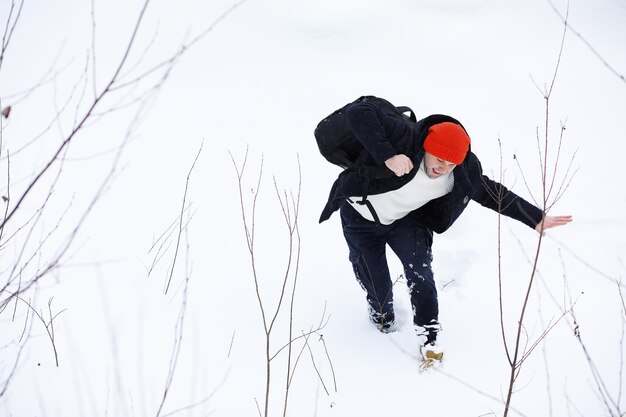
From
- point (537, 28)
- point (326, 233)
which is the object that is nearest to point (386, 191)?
point (326, 233)

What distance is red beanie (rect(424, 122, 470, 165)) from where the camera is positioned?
193cm

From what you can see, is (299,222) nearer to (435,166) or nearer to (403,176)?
(403,176)

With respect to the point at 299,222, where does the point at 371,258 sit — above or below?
below

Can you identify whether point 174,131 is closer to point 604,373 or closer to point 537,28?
point 604,373

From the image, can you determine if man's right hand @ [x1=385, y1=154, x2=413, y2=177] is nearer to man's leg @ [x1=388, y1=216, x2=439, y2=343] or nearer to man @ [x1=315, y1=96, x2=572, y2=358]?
man @ [x1=315, y1=96, x2=572, y2=358]

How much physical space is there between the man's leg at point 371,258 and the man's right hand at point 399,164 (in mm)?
433

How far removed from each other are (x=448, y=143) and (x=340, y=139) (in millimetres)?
490

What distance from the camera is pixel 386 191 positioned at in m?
2.14

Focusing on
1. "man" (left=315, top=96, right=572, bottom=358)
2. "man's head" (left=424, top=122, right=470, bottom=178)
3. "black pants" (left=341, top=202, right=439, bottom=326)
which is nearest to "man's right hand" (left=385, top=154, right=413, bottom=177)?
"man" (left=315, top=96, right=572, bottom=358)

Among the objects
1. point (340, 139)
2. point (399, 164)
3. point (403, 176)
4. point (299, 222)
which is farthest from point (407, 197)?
point (299, 222)

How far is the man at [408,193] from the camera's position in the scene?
1.98 metres

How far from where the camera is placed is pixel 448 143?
6.32ft

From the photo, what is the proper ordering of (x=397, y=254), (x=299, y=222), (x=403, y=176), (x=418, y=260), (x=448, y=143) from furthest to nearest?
1. (x=299, y=222)
2. (x=397, y=254)
3. (x=418, y=260)
4. (x=403, y=176)
5. (x=448, y=143)

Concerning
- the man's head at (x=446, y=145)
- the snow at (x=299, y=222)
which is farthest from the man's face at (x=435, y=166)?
the snow at (x=299, y=222)
